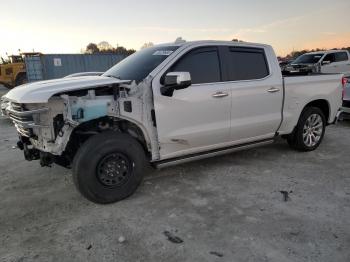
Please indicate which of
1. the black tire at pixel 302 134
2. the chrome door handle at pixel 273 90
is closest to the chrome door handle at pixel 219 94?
the chrome door handle at pixel 273 90

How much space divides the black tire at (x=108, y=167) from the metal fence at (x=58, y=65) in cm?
1787

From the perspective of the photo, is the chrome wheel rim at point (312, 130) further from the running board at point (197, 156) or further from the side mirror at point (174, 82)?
the side mirror at point (174, 82)

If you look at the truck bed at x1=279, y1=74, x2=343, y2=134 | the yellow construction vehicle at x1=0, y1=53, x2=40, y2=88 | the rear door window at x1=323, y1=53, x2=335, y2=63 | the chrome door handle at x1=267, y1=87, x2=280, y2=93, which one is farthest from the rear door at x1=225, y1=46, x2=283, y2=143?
the yellow construction vehicle at x1=0, y1=53, x2=40, y2=88

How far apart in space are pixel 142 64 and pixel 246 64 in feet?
5.13

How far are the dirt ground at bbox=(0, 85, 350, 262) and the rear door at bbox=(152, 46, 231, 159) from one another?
55 centimetres

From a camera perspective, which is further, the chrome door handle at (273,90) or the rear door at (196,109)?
the chrome door handle at (273,90)

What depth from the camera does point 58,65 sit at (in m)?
20.4

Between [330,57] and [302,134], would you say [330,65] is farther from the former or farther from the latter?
[302,134]

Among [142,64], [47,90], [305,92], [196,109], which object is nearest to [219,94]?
[196,109]

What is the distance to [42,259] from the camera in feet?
9.78

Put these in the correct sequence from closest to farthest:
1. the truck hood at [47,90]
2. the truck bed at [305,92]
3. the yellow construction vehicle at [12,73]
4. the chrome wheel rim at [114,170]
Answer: the truck hood at [47,90] < the chrome wheel rim at [114,170] < the truck bed at [305,92] < the yellow construction vehicle at [12,73]

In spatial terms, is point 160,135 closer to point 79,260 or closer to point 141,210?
point 141,210

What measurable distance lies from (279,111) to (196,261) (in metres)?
3.17

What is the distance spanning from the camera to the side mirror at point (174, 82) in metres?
3.93
